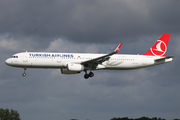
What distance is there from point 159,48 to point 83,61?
20.0m

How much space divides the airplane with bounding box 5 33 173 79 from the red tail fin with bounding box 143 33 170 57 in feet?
3.99

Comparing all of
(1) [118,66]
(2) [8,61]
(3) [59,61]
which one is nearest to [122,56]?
(1) [118,66]

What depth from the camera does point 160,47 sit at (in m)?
73.4

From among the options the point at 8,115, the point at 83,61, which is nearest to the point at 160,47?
the point at 83,61

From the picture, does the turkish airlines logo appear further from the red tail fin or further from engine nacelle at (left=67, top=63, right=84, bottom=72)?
engine nacelle at (left=67, top=63, right=84, bottom=72)

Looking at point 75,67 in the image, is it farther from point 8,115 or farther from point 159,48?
point 8,115

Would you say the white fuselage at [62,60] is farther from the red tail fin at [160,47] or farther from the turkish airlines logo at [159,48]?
the turkish airlines logo at [159,48]

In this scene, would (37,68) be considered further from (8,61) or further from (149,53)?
(149,53)

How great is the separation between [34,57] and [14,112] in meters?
50.0

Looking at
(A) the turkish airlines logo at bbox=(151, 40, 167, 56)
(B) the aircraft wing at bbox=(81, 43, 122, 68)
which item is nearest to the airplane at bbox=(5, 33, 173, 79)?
(B) the aircraft wing at bbox=(81, 43, 122, 68)

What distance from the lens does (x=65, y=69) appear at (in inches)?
2660

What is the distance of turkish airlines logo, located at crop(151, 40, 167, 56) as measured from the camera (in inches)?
2848

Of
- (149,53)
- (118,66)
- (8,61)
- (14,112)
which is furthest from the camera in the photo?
(14,112)

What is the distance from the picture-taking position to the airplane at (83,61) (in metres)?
61.2
